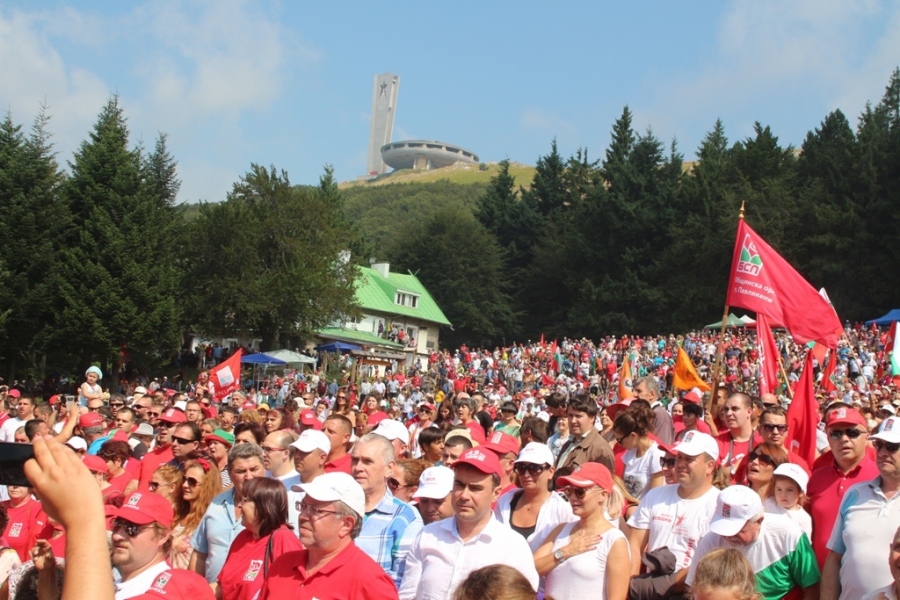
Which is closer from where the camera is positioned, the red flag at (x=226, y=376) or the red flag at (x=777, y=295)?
the red flag at (x=777, y=295)

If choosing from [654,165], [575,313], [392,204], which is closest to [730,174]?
[654,165]

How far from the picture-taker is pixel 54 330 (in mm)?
39500

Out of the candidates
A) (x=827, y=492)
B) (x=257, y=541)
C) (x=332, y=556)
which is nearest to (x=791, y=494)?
(x=827, y=492)

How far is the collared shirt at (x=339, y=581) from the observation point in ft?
13.4

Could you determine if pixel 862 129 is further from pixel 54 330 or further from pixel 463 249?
pixel 54 330

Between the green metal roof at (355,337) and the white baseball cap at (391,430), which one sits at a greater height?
the green metal roof at (355,337)

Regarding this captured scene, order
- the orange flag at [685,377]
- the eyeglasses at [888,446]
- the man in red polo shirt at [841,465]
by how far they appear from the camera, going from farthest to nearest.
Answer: the orange flag at [685,377]
the man in red polo shirt at [841,465]
the eyeglasses at [888,446]

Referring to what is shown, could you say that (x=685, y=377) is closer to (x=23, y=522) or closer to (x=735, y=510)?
(x=735, y=510)

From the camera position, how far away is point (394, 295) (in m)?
71.3

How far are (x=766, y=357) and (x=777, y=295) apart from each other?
0.95 meters

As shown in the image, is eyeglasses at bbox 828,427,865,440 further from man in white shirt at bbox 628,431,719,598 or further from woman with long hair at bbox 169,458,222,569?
woman with long hair at bbox 169,458,222,569

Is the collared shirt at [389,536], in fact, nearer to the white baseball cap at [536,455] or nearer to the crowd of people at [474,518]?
the crowd of people at [474,518]

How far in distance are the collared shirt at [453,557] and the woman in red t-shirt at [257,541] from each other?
2.19 feet

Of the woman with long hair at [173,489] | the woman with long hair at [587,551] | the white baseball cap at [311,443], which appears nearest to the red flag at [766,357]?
the white baseball cap at [311,443]
